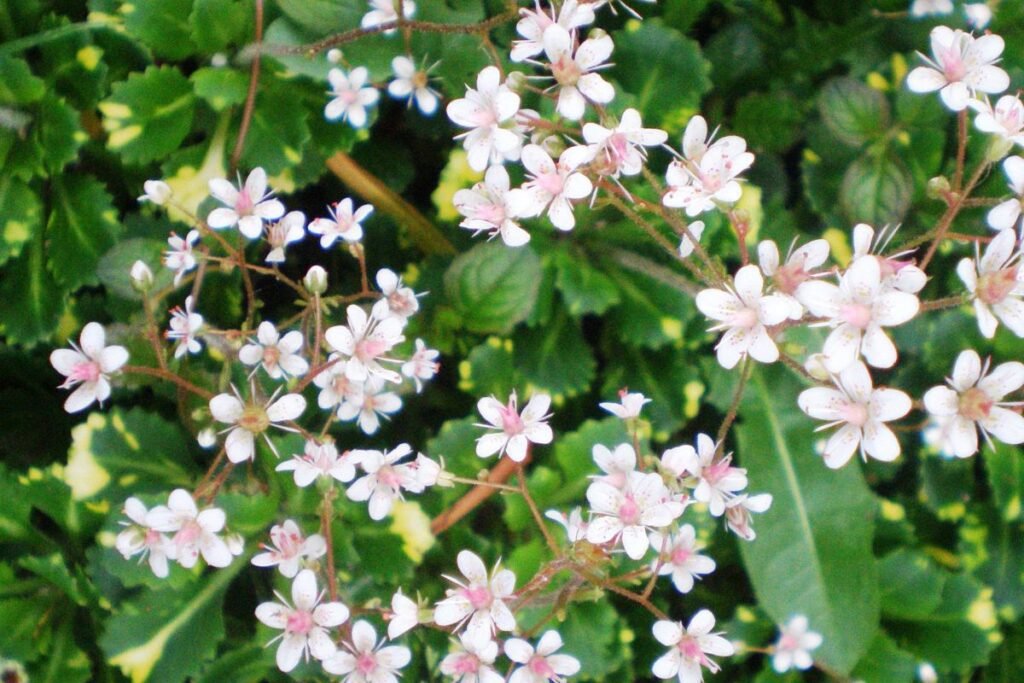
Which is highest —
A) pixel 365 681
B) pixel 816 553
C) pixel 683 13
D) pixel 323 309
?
pixel 683 13

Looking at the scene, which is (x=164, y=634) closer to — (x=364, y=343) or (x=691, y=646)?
(x=364, y=343)

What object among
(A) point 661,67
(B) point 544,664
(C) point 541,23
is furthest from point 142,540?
(A) point 661,67

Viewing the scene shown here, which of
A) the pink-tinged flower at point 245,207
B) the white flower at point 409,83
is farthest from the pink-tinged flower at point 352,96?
the pink-tinged flower at point 245,207

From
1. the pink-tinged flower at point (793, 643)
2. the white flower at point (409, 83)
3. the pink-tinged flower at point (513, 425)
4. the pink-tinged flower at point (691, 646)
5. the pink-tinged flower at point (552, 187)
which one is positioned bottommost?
the pink-tinged flower at point (793, 643)

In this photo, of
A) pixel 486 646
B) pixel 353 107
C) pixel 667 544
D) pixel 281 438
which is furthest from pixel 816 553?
pixel 353 107

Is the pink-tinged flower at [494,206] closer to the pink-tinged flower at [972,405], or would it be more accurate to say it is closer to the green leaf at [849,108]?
the pink-tinged flower at [972,405]

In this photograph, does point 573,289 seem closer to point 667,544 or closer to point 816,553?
point 667,544

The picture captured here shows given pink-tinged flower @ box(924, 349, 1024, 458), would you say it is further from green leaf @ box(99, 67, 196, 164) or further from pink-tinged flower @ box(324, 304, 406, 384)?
green leaf @ box(99, 67, 196, 164)
